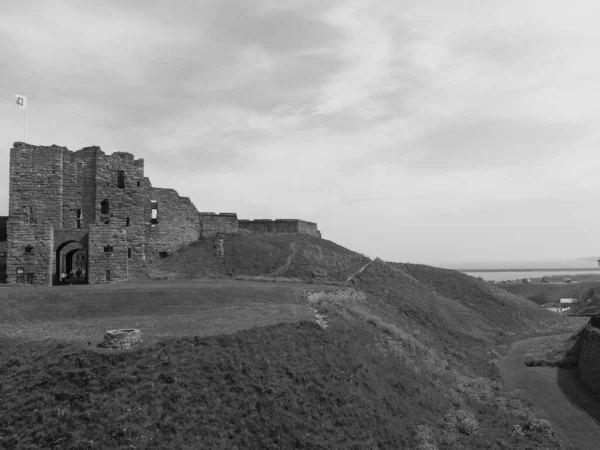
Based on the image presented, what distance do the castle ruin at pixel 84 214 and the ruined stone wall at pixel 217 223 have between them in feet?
14.0

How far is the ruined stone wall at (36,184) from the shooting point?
3947cm

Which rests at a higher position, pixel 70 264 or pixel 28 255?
pixel 28 255

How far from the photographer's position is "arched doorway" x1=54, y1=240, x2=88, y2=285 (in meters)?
42.3

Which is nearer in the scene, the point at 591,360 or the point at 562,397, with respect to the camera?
the point at 562,397

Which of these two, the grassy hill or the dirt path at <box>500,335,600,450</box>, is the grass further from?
the dirt path at <box>500,335,600,450</box>

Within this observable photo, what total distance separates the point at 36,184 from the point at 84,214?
4738 mm

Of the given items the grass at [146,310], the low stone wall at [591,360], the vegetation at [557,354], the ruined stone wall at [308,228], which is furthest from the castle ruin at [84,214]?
the low stone wall at [591,360]

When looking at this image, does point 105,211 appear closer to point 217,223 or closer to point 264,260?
point 217,223

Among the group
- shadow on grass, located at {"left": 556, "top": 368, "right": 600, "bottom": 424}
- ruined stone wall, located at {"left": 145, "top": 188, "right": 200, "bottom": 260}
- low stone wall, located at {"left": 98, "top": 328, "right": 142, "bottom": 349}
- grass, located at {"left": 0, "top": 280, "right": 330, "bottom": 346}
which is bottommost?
shadow on grass, located at {"left": 556, "top": 368, "right": 600, "bottom": 424}

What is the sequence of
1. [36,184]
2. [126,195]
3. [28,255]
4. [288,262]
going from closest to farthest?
[28,255] < [36,184] < [126,195] < [288,262]

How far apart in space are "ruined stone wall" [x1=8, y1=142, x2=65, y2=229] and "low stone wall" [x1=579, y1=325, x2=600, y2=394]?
4690 centimetres

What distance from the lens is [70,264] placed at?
181 feet

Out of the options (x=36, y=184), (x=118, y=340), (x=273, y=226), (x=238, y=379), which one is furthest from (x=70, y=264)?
(x=238, y=379)

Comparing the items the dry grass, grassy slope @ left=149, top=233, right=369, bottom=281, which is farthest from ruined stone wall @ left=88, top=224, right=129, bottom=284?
the dry grass
